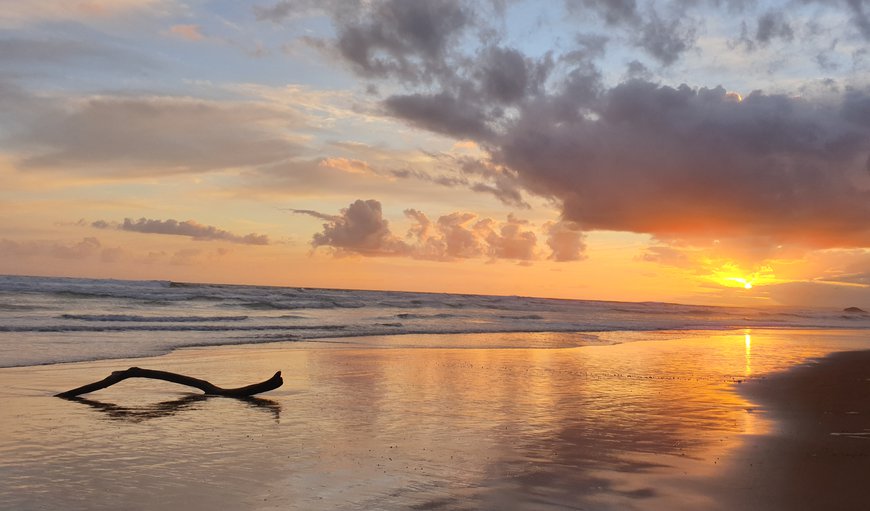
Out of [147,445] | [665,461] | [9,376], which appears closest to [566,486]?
[665,461]

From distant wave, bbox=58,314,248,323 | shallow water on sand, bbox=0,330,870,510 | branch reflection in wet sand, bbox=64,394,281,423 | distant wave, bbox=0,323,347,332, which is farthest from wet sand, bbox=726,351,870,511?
distant wave, bbox=58,314,248,323

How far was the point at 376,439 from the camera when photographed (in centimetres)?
898

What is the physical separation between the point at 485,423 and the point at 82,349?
15.4 m

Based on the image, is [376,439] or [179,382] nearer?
[376,439]

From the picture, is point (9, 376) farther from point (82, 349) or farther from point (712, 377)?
point (712, 377)

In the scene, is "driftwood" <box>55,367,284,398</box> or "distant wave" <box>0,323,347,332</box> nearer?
"driftwood" <box>55,367,284,398</box>

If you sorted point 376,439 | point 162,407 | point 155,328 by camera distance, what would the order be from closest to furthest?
1. point 376,439
2. point 162,407
3. point 155,328

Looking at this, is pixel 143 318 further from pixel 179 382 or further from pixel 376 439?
pixel 376 439

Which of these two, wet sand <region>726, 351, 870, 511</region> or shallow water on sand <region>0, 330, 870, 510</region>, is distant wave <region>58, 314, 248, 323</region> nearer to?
shallow water on sand <region>0, 330, 870, 510</region>

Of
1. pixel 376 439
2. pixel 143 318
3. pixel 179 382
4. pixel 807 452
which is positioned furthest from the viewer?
pixel 143 318

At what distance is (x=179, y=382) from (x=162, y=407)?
1460 mm

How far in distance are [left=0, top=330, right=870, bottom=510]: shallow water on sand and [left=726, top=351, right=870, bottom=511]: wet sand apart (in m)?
0.35

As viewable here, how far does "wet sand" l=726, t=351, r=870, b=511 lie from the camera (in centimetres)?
663

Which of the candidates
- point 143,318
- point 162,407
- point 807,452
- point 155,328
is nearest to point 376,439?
point 162,407
